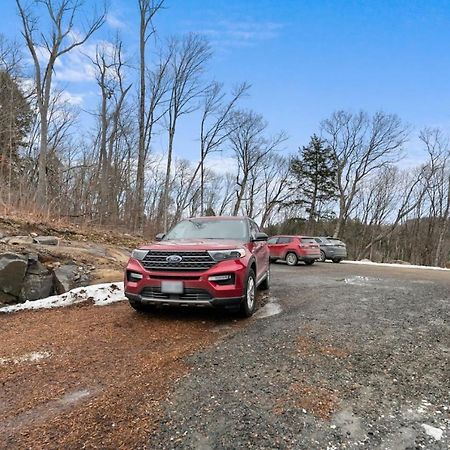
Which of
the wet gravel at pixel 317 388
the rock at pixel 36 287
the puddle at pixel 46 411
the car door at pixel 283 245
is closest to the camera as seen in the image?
the wet gravel at pixel 317 388

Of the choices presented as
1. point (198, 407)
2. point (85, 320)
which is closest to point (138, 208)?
point (85, 320)

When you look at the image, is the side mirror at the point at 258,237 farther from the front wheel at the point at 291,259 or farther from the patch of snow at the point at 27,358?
the front wheel at the point at 291,259

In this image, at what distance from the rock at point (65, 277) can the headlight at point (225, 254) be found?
3445 mm

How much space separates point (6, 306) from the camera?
600cm

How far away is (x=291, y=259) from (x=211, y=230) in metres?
10.9

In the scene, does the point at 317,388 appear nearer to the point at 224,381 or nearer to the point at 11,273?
the point at 224,381

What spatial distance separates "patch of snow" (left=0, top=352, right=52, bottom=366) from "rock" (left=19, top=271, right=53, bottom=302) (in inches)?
111

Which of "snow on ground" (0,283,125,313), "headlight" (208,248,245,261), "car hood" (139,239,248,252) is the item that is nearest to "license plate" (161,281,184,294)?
"car hood" (139,239,248,252)

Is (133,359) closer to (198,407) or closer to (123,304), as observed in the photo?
(198,407)

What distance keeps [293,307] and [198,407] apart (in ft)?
12.0

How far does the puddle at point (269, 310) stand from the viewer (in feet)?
18.3

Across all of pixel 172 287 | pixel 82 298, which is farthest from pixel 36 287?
pixel 172 287

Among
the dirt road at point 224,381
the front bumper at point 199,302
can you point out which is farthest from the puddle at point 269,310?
the front bumper at point 199,302

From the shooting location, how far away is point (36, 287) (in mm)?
6488
